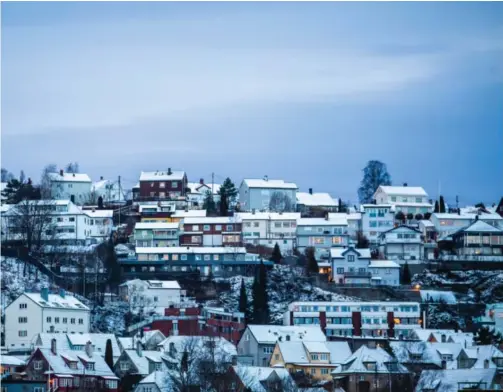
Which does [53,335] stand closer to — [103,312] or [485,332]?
[103,312]

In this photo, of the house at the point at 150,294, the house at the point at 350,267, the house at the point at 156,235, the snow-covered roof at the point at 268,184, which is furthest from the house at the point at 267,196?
the house at the point at 150,294

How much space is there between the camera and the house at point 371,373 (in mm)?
71875

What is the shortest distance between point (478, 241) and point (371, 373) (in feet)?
93.0

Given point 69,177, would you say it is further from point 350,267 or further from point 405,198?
point 350,267

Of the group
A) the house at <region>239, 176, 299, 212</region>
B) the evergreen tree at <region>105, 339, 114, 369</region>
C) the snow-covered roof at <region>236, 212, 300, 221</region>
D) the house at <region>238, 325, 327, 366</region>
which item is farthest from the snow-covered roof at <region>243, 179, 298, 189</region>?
the evergreen tree at <region>105, 339, 114, 369</region>

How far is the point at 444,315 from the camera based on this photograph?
88.8m

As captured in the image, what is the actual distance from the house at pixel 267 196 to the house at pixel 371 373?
121 feet

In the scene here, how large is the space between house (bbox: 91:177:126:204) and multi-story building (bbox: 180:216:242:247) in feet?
56.2

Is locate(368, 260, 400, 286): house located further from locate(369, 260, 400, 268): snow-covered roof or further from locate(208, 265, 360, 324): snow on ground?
locate(208, 265, 360, 324): snow on ground

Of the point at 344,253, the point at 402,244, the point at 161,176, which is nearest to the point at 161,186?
the point at 161,176

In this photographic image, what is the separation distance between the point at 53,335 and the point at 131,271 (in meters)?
17.0

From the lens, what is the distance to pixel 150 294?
88.9 metres

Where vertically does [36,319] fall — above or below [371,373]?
above

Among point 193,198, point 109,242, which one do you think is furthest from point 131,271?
point 193,198
